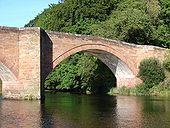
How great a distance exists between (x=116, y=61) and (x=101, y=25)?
444 cm

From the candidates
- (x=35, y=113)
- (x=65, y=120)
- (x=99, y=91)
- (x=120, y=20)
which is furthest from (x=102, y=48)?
(x=65, y=120)

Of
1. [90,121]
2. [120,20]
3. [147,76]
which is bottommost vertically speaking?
[90,121]

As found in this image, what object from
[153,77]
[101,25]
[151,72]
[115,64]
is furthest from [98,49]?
[101,25]

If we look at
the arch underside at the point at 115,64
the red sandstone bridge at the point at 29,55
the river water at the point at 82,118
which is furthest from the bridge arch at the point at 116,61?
the river water at the point at 82,118

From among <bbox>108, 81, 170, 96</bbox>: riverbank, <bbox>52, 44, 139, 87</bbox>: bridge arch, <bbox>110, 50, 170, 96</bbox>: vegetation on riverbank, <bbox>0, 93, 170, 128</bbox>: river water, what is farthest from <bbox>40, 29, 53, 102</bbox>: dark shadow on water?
<bbox>110, 50, 170, 96</bbox>: vegetation on riverbank

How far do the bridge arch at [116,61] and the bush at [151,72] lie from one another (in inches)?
42.4

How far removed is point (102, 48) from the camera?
39.6 meters

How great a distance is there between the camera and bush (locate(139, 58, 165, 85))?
41.2 meters

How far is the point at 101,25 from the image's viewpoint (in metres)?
45.1

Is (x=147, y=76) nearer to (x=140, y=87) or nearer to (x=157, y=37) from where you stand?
(x=140, y=87)

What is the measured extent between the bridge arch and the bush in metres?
1.08

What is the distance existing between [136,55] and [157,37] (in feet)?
20.0

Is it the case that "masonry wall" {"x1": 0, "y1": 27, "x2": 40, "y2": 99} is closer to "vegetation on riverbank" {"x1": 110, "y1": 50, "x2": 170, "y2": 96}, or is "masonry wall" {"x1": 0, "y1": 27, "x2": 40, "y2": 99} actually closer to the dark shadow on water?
the dark shadow on water

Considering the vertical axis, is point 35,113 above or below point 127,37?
below
